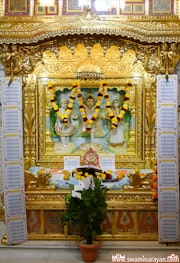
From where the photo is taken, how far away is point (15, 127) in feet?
16.2

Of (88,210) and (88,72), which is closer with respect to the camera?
(88,210)

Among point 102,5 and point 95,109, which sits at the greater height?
point 102,5

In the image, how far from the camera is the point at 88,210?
450cm

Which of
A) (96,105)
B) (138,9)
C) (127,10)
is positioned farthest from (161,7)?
(96,105)

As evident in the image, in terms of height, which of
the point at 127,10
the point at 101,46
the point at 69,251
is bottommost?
the point at 69,251

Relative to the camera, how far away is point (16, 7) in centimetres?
559

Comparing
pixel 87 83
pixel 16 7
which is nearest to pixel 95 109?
pixel 87 83

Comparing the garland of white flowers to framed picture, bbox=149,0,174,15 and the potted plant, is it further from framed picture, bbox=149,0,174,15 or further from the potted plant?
the potted plant

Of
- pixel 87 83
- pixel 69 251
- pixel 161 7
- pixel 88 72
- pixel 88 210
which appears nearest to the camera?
pixel 88 210

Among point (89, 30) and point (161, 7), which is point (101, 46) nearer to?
point (89, 30)

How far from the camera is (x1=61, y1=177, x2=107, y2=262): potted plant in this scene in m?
4.50

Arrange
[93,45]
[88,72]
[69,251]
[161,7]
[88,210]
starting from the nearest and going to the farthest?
[88,210] → [69,251] → [93,45] → [88,72] → [161,7]

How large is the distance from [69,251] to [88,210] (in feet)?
2.61

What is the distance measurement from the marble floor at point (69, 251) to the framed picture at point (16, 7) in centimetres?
349
